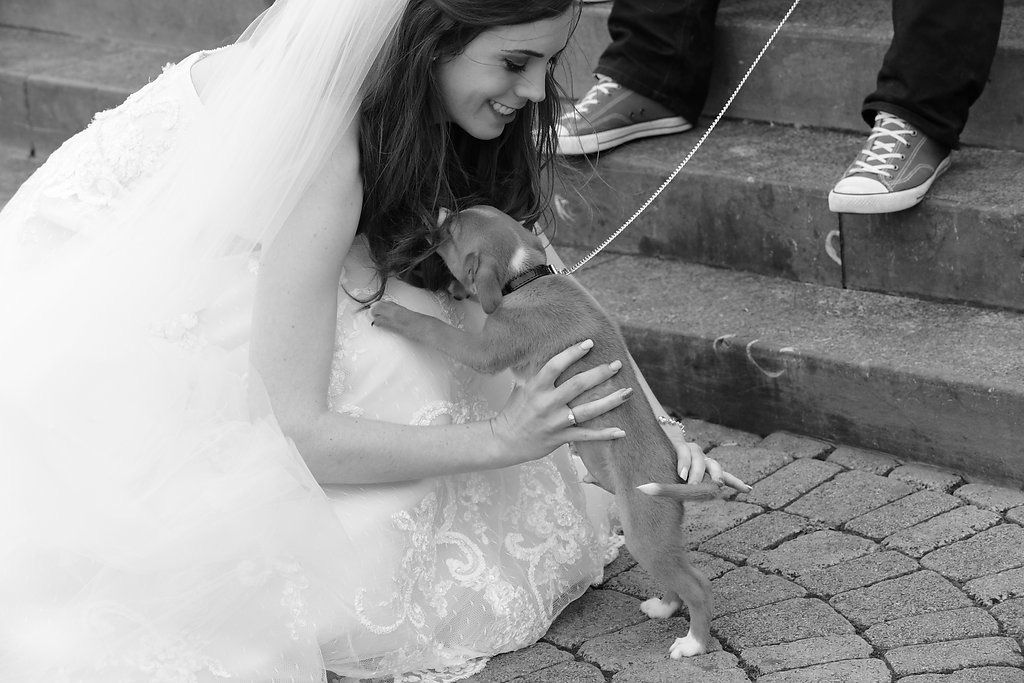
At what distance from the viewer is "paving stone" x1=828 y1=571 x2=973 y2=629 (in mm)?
2783

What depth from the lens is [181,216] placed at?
2682 mm

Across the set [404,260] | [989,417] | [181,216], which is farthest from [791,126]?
[181,216]

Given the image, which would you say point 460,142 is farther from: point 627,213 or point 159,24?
point 159,24

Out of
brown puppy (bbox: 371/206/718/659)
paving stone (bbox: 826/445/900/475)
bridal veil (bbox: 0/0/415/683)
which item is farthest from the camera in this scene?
paving stone (bbox: 826/445/900/475)

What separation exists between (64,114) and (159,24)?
648 millimetres

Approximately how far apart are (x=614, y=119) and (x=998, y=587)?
6.97 feet

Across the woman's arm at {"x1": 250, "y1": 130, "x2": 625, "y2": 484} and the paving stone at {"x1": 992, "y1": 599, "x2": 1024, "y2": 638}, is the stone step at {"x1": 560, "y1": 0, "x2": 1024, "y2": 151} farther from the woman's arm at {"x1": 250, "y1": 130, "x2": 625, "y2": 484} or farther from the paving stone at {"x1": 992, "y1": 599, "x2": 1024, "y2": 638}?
the paving stone at {"x1": 992, "y1": 599, "x2": 1024, "y2": 638}

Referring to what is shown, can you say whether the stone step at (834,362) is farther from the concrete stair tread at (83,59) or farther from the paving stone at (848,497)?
the concrete stair tread at (83,59)

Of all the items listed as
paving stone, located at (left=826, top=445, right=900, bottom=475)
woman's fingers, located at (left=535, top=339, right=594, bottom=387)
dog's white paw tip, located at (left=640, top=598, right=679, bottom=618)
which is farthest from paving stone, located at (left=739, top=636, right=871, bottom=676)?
paving stone, located at (left=826, top=445, right=900, bottom=475)

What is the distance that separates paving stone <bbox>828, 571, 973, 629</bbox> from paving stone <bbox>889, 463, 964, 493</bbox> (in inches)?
18.0

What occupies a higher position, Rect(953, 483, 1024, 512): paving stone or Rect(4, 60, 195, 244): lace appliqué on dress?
Rect(4, 60, 195, 244): lace appliqué on dress

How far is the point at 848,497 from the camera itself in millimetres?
3309

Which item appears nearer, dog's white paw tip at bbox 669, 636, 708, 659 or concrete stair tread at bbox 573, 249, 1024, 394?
dog's white paw tip at bbox 669, 636, 708, 659

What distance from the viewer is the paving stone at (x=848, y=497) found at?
3242mm
